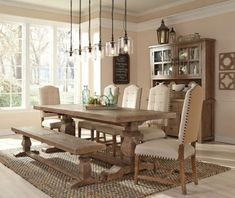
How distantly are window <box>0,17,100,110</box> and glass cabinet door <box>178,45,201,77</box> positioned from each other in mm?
1955

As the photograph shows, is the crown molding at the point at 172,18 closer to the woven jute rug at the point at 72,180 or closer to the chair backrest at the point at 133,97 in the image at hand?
the chair backrest at the point at 133,97

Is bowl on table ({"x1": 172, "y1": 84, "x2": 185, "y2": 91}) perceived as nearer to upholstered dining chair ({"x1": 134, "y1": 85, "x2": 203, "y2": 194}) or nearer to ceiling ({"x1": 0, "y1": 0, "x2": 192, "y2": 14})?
ceiling ({"x1": 0, "y1": 0, "x2": 192, "y2": 14})

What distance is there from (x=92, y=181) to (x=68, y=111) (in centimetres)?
→ 124

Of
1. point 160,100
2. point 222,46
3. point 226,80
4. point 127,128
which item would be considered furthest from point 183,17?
point 127,128

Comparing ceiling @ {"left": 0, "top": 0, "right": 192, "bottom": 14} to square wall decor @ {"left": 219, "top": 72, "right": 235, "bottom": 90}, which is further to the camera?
ceiling @ {"left": 0, "top": 0, "right": 192, "bottom": 14}

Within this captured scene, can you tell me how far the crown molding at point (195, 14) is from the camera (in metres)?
5.63

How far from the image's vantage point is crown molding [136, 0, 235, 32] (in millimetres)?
5634

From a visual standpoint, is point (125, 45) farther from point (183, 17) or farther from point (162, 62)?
point (183, 17)

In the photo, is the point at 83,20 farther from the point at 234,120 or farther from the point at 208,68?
the point at 234,120

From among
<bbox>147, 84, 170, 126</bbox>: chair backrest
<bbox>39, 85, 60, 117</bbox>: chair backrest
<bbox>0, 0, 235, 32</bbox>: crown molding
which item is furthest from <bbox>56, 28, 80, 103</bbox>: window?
<bbox>147, 84, 170, 126</bbox>: chair backrest

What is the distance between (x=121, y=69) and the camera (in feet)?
24.1

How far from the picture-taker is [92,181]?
3334mm

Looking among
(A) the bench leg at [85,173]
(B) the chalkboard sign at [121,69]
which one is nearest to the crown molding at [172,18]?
(B) the chalkboard sign at [121,69]

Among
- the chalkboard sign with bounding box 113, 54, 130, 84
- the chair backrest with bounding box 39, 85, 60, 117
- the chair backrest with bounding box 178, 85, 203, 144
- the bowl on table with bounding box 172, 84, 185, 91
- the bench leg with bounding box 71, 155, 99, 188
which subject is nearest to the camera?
the chair backrest with bounding box 178, 85, 203, 144
